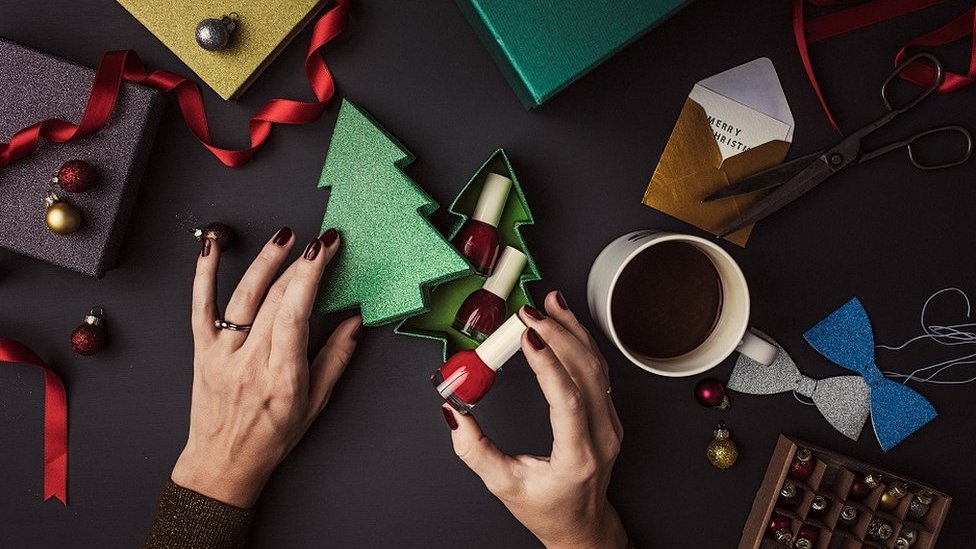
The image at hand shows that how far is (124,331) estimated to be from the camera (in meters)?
0.97

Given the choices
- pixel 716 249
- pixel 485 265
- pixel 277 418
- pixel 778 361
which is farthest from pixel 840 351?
pixel 277 418

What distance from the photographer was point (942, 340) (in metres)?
1.06

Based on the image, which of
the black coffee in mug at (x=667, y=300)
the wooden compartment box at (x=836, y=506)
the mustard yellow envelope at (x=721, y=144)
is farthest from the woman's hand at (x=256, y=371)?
the wooden compartment box at (x=836, y=506)

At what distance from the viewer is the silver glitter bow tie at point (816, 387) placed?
1.03 metres

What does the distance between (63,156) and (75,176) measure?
0.18 feet

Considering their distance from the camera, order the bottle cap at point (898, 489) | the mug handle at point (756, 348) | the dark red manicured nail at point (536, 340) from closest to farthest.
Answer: the dark red manicured nail at point (536, 340) → the mug handle at point (756, 348) → the bottle cap at point (898, 489)

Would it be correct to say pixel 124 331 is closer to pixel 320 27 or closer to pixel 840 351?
pixel 320 27

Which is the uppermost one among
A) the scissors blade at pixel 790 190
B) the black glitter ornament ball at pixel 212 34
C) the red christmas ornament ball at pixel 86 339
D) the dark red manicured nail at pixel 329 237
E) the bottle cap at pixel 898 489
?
the scissors blade at pixel 790 190

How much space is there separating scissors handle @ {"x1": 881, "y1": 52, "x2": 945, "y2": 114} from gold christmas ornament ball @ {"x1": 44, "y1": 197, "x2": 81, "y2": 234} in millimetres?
1013

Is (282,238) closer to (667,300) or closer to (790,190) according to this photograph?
(667,300)

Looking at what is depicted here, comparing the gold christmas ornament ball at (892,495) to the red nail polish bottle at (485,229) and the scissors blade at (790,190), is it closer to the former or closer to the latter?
the scissors blade at (790,190)

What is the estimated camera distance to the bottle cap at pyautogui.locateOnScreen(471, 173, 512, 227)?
3.01 feet

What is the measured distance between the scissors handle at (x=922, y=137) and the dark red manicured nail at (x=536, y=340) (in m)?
0.50

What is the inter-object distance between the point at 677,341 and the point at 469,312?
0.86 ft
